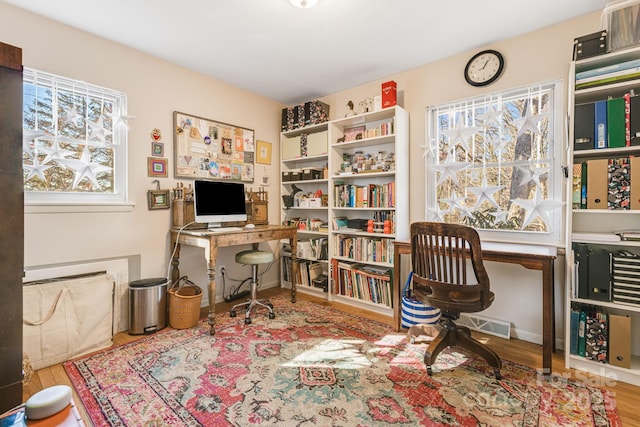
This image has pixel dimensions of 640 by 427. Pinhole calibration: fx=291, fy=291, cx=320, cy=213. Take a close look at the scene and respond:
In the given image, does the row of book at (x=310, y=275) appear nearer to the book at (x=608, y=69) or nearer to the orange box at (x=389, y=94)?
the orange box at (x=389, y=94)

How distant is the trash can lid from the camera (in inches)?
96.5

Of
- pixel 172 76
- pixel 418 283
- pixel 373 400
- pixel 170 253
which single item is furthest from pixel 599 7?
pixel 170 253

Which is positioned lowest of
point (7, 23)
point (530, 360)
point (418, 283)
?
point (530, 360)

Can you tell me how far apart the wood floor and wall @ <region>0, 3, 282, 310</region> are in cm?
76

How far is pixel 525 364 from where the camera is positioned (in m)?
2.00

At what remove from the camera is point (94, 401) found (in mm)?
1593

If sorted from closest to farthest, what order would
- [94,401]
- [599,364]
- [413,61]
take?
1. [94,401]
2. [599,364]
3. [413,61]

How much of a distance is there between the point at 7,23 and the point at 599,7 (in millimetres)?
4083

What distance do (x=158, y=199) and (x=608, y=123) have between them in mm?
3483

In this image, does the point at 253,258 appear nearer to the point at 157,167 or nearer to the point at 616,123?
the point at 157,167

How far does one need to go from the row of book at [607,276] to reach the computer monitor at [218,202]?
108 inches

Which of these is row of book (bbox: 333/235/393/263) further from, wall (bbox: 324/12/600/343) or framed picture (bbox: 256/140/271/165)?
framed picture (bbox: 256/140/271/165)

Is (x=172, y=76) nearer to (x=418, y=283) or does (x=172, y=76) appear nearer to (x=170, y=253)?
(x=170, y=253)

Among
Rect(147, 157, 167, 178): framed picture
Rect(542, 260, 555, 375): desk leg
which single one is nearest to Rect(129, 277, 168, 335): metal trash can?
Rect(147, 157, 167, 178): framed picture
